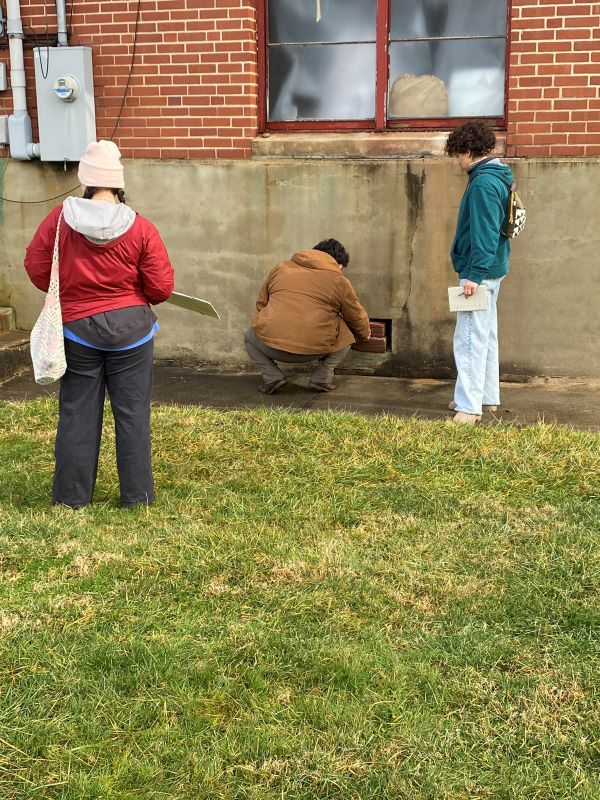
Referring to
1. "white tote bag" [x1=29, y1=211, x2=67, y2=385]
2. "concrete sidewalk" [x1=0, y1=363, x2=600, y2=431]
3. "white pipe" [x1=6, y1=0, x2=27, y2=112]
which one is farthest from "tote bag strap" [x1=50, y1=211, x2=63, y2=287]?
"white pipe" [x1=6, y1=0, x2=27, y2=112]

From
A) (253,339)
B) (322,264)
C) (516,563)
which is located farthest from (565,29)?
(516,563)

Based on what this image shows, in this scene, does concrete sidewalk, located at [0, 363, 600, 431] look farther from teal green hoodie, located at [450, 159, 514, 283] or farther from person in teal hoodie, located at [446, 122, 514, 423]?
teal green hoodie, located at [450, 159, 514, 283]

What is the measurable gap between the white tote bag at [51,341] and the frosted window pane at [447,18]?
13.6 ft

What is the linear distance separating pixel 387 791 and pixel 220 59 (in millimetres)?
6386

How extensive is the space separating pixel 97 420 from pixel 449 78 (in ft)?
14.2

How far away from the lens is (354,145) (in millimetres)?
7531

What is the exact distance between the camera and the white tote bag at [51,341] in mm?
4410

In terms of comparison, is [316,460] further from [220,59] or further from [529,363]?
[220,59]

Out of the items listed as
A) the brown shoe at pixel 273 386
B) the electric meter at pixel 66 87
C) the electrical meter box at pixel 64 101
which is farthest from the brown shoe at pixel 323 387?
the electric meter at pixel 66 87

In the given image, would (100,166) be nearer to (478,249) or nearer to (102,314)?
(102,314)

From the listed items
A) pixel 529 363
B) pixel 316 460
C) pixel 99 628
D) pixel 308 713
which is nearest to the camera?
pixel 308 713

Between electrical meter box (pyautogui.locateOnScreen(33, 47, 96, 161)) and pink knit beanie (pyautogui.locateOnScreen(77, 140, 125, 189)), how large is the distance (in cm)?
363

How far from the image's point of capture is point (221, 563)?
4051 mm

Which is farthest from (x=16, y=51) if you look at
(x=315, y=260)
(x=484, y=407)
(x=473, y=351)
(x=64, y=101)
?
(x=484, y=407)
